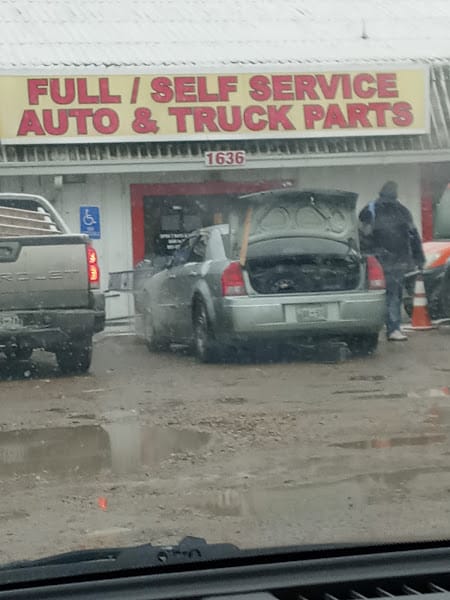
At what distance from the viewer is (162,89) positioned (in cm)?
1809

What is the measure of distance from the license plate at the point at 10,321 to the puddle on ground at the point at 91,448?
2.44 meters

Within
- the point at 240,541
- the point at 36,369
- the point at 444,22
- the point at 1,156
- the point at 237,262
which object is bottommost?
the point at 240,541

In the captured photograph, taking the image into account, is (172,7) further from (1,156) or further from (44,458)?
(44,458)

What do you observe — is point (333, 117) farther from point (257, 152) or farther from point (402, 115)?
point (257, 152)

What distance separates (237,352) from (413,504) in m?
6.90

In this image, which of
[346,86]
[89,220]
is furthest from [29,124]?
[346,86]

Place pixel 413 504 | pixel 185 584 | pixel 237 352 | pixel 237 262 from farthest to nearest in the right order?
pixel 237 352, pixel 237 262, pixel 413 504, pixel 185 584

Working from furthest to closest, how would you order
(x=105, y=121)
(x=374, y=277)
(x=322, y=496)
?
(x=105, y=121) < (x=374, y=277) < (x=322, y=496)

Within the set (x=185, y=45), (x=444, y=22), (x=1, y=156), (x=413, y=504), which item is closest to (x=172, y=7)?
(x=185, y=45)

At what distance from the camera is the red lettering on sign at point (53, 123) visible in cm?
1780

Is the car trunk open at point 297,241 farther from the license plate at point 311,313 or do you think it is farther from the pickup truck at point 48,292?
the pickup truck at point 48,292

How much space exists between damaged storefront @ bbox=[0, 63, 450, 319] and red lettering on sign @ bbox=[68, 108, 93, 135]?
14 millimetres

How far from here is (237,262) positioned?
11891 mm

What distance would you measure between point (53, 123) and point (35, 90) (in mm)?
525
